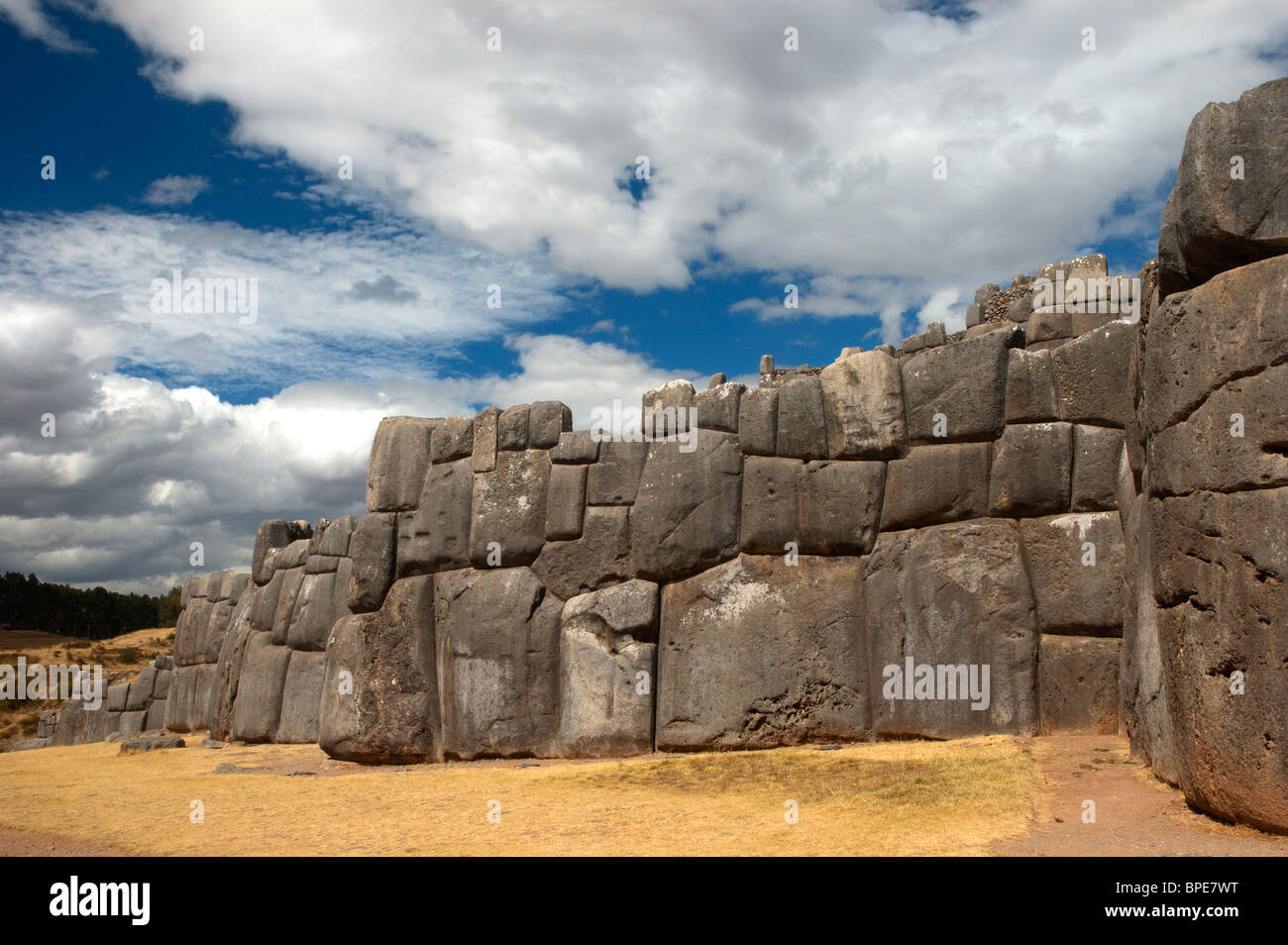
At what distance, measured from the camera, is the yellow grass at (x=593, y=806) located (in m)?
6.52

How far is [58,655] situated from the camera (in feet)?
131

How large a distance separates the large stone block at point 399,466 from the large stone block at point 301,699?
495 centimetres

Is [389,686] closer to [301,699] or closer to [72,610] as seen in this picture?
[301,699]

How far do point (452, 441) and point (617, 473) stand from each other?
2213 mm

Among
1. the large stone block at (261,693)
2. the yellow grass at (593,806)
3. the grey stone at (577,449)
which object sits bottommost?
the large stone block at (261,693)

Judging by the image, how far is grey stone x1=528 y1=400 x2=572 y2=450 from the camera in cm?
1152

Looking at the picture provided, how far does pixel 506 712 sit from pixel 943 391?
18.9ft

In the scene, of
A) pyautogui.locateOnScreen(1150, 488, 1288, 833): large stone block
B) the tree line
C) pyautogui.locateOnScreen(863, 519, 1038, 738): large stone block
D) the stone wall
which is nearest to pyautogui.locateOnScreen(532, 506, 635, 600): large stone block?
the stone wall

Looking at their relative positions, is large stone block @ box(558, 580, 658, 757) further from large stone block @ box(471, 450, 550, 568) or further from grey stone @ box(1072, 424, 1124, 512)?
grey stone @ box(1072, 424, 1124, 512)

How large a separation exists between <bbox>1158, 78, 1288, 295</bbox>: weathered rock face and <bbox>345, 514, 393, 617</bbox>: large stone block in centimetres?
842

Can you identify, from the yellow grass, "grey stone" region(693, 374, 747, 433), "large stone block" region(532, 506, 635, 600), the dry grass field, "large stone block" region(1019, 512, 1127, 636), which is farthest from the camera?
the dry grass field

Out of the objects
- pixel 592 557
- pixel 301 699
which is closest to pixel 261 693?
pixel 301 699

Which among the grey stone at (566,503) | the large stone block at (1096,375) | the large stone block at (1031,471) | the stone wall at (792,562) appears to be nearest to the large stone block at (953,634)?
the stone wall at (792,562)

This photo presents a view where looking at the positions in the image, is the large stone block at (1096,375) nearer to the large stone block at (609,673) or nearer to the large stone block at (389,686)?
the large stone block at (609,673)
